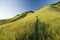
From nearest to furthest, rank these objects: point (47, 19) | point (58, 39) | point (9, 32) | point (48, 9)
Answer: point (58, 39)
point (9, 32)
point (47, 19)
point (48, 9)

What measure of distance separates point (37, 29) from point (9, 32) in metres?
18.5

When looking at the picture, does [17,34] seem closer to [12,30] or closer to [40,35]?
[12,30]

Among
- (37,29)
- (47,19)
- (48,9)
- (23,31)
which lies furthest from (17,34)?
(48,9)

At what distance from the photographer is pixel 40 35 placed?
121312 mm

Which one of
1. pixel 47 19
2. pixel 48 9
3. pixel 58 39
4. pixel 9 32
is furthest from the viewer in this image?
pixel 48 9

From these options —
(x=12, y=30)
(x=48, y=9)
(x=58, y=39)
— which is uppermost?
(x=48, y=9)

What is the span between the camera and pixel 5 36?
12406 cm

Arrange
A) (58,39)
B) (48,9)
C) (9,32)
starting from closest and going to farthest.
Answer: (58,39) → (9,32) → (48,9)

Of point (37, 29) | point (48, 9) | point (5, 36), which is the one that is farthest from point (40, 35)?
point (48, 9)

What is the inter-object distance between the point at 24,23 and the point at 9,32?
12450mm

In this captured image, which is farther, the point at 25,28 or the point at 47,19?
the point at 47,19

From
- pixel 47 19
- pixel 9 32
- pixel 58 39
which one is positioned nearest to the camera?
pixel 58 39

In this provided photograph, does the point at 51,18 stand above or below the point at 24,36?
above

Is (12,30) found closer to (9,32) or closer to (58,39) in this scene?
(9,32)
